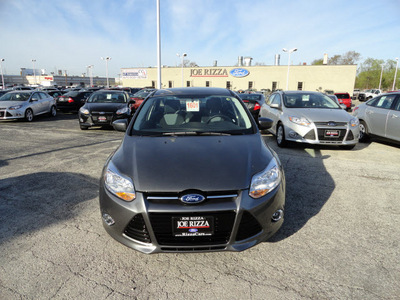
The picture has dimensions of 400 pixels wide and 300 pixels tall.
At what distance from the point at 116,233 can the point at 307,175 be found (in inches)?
145

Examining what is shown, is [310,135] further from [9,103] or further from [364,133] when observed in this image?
[9,103]

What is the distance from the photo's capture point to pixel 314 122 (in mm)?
6535

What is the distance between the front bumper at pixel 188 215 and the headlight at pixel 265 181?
0.19 feet

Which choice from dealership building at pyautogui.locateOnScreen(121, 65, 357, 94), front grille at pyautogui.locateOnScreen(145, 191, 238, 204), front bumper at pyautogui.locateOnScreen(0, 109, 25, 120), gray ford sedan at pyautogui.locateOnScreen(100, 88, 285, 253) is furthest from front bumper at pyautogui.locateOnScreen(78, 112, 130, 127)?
dealership building at pyautogui.locateOnScreen(121, 65, 357, 94)

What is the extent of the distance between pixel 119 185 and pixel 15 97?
46.6 ft

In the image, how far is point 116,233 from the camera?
238cm

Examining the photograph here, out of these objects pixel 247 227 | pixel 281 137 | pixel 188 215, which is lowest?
pixel 281 137

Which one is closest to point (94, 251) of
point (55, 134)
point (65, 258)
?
point (65, 258)

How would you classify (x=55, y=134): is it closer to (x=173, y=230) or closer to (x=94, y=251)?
(x=94, y=251)

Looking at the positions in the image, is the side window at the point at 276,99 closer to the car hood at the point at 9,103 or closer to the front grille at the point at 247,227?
the front grille at the point at 247,227

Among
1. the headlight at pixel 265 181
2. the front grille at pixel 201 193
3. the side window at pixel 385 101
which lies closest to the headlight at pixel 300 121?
the side window at pixel 385 101

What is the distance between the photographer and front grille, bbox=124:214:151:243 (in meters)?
2.21

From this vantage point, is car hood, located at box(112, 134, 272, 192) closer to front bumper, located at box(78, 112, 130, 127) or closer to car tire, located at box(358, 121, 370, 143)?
car tire, located at box(358, 121, 370, 143)

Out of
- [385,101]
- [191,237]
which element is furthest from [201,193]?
[385,101]
